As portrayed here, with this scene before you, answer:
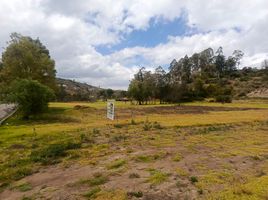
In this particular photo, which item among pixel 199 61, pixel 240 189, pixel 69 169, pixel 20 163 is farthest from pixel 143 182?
pixel 199 61

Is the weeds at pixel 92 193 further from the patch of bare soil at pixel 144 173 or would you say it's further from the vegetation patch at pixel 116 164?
the vegetation patch at pixel 116 164

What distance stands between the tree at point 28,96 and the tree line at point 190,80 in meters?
52.3

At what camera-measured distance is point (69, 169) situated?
14836 millimetres

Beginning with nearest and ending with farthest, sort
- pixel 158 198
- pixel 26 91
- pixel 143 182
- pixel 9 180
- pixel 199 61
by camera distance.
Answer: pixel 158 198 < pixel 143 182 < pixel 9 180 < pixel 26 91 < pixel 199 61

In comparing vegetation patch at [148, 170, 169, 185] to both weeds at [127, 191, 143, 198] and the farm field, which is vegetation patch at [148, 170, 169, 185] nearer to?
the farm field

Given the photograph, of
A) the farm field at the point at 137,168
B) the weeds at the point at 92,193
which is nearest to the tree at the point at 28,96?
the farm field at the point at 137,168

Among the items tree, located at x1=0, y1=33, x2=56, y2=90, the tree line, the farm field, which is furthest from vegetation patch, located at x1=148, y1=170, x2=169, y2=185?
the tree line

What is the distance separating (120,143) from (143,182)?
920 cm

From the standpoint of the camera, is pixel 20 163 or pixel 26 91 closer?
pixel 20 163

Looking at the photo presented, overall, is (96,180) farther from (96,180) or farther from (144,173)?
(144,173)

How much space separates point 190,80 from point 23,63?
9288 centimetres

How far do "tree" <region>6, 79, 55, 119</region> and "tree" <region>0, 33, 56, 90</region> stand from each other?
9912 millimetres

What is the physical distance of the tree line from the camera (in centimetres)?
9594

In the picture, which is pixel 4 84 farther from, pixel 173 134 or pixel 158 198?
pixel 158 198
